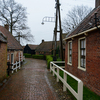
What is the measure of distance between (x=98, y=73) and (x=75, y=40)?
3399 millimetres

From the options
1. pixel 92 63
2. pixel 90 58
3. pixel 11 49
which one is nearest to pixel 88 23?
pixel 90 58

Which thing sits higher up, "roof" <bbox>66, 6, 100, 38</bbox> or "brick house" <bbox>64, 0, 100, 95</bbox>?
"roof" <bbox>66, 6, 100, 38</bbox>

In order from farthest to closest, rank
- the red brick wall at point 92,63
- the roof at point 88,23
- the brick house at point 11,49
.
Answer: the brick house at point 11,49 → the roof at point 88,23 → the red brick wall at point 92,63

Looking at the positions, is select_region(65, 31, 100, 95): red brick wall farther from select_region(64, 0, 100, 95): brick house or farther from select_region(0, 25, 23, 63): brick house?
select_region(0, 25, 23, 63): brick house

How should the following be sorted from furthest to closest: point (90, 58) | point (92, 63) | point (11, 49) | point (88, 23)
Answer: point (11, 49) → point (88, 23) → point (90, 58) → point (92, 63)

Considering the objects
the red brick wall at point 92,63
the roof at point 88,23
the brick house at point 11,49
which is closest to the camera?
the red brick wall at point 92,63

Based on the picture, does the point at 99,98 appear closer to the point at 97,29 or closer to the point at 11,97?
the point at 97,29

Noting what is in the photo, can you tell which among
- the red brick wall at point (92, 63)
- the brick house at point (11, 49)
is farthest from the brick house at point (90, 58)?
the brick house at point (11, 49)

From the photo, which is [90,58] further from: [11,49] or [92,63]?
[11,49]

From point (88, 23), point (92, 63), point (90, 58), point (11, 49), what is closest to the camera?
point (92, 63)

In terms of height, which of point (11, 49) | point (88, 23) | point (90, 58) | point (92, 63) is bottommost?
point (92, 63)

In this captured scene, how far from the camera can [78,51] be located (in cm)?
781

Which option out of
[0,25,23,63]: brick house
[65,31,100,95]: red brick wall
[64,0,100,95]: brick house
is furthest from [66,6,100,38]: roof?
[0,25,23,63]: brick house

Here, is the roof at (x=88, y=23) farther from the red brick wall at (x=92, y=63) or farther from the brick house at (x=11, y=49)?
the brick house at (x=11, y=49)
